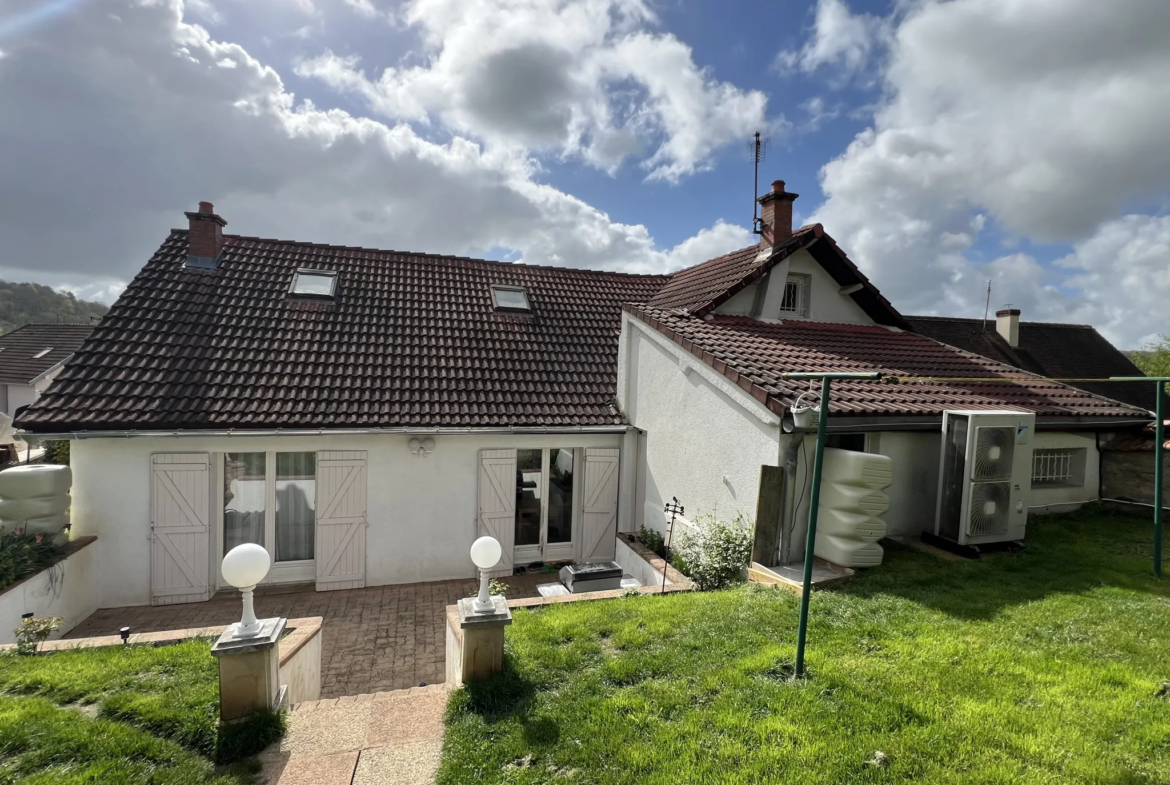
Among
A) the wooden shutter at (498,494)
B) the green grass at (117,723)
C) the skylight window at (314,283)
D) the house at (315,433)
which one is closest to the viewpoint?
the green grass at (117,723)

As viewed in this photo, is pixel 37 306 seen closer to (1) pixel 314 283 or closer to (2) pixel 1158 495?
(1) pixel 314 283

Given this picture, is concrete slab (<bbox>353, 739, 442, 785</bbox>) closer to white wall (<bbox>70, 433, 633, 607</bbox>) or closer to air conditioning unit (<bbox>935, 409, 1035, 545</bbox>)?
white wall (<bbox>70, 433, 633, 607</bbox>)

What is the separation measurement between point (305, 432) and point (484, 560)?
5430 mm

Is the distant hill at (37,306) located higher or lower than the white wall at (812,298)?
higher

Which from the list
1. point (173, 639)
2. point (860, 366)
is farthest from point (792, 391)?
point (173, 639)

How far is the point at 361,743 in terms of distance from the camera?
3756 millimetres

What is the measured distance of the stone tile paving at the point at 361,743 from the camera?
3420 millimetres

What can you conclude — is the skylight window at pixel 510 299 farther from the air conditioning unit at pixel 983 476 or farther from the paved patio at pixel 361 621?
the air conditioning unit at pixel 983 476

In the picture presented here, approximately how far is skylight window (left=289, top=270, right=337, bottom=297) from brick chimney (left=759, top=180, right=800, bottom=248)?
928cm

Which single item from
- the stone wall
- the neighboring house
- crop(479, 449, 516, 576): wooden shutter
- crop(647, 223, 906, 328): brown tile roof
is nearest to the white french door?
crop(479, 449, 516, 576): wooden shutter

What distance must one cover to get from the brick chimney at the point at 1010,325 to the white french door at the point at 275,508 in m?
25.0

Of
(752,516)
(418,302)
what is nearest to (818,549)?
(752,516)

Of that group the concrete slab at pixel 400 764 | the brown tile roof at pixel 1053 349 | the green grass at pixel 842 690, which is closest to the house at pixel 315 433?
the green grass at pixel 842 690

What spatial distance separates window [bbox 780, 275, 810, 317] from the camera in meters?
11.1
